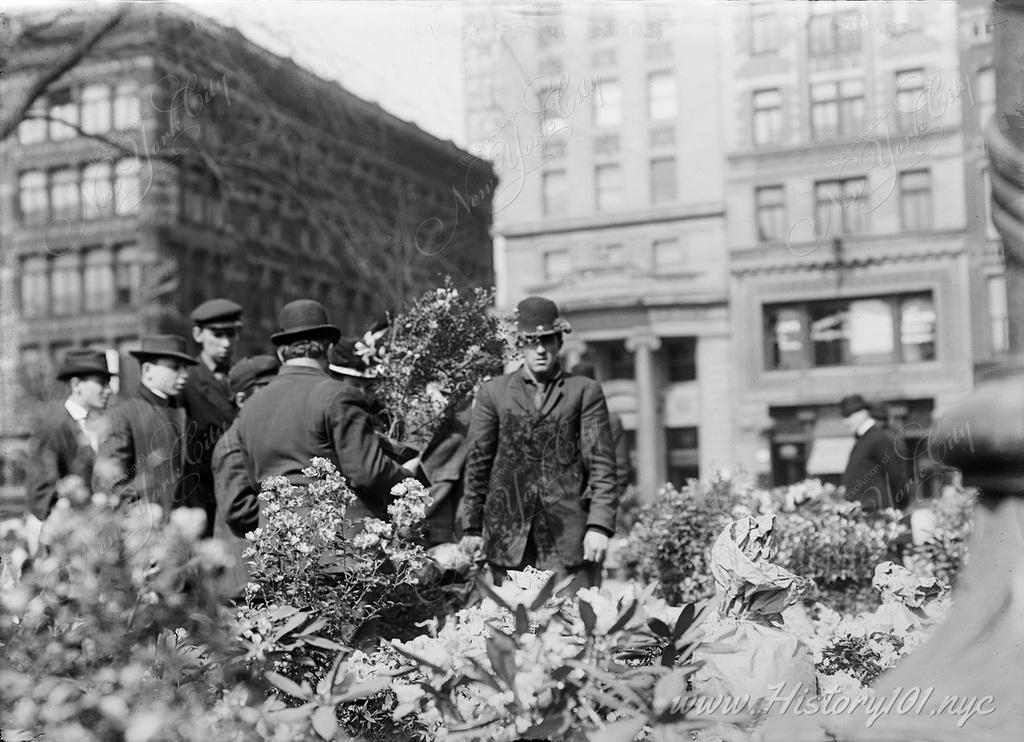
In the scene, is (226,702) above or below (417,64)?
below

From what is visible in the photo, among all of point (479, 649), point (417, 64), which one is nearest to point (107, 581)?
point (479, 649)

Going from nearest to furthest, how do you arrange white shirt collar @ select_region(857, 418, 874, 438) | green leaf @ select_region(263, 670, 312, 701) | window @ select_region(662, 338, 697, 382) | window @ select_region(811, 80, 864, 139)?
green leaf @ select_region(263, 670, 312, 701)
white shirt collar @ select_region(857, 418, 874, 438)
window @ select_region(811, 80, 864, 139)
window @ select_region(662, 338, 697, 382)

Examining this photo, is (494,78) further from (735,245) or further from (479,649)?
(735,245)

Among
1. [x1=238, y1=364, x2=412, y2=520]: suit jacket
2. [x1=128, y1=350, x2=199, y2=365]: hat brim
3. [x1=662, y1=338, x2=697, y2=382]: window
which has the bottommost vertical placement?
[x1=238, y1=364, x2=412, y2=520]: suit jacket

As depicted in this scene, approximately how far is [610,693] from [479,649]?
508 millimetres

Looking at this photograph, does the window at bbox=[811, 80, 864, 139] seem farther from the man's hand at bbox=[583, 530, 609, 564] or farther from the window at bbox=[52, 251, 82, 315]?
the man's hand at bbox=[583, 530, 609, 564]

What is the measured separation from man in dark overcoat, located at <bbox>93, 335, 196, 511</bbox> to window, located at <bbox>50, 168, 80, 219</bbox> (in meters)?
26.5

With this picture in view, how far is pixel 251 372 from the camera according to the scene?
22.7 ft

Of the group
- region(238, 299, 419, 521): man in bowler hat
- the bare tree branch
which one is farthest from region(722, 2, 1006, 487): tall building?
region(238, 299, 419, 521): man in bowler hat

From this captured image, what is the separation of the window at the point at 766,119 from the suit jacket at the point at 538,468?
29747mm

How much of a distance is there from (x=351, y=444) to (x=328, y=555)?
2.76ft

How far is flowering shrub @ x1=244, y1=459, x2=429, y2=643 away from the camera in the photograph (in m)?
3.78

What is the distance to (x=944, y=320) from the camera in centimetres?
3284

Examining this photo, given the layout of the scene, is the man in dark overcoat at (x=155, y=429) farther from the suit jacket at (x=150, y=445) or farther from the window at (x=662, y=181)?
the window at (x=662, y=181)
